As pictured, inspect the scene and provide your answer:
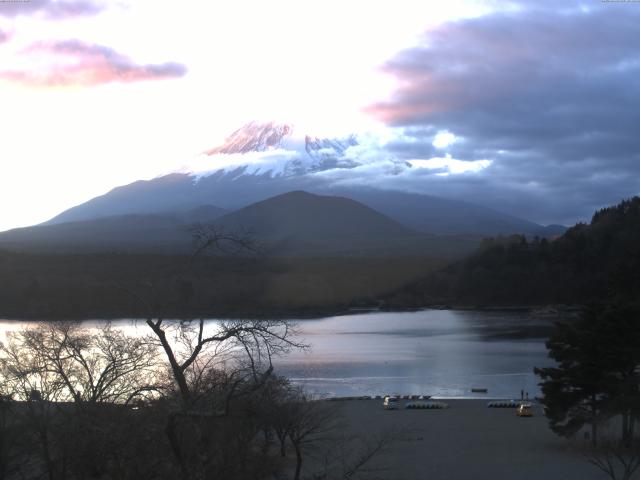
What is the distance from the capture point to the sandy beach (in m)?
12.5

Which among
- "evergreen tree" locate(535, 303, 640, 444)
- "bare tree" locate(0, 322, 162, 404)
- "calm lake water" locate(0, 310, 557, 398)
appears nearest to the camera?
"bare tree" locate(0, 322, 162, 404)

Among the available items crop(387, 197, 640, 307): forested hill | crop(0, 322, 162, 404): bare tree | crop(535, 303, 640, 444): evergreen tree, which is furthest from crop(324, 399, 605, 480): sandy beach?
crop(387, 197, 640, 307): forested hill

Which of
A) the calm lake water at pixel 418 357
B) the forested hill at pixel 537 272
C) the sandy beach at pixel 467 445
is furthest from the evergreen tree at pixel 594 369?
the forested hill at pixel 537 272

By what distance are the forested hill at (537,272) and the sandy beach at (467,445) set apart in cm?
4434

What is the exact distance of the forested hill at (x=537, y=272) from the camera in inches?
2507

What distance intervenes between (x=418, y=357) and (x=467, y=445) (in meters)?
17.8

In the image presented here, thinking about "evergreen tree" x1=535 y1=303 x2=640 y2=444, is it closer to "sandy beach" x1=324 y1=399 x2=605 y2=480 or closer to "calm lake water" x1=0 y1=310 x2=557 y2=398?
"sandy beach" x1=324 y1=399 x2=605 y2=480

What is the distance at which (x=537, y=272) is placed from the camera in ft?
218

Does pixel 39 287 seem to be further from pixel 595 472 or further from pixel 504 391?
pixel 595 472

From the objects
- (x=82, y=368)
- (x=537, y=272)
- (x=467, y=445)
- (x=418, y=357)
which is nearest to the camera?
(x=82, y=368)

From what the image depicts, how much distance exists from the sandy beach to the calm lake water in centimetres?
296

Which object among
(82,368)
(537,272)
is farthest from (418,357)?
(537,272)

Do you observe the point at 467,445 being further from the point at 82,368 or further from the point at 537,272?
the point at 537,272

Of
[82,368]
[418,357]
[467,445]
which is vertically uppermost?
[82,368]
